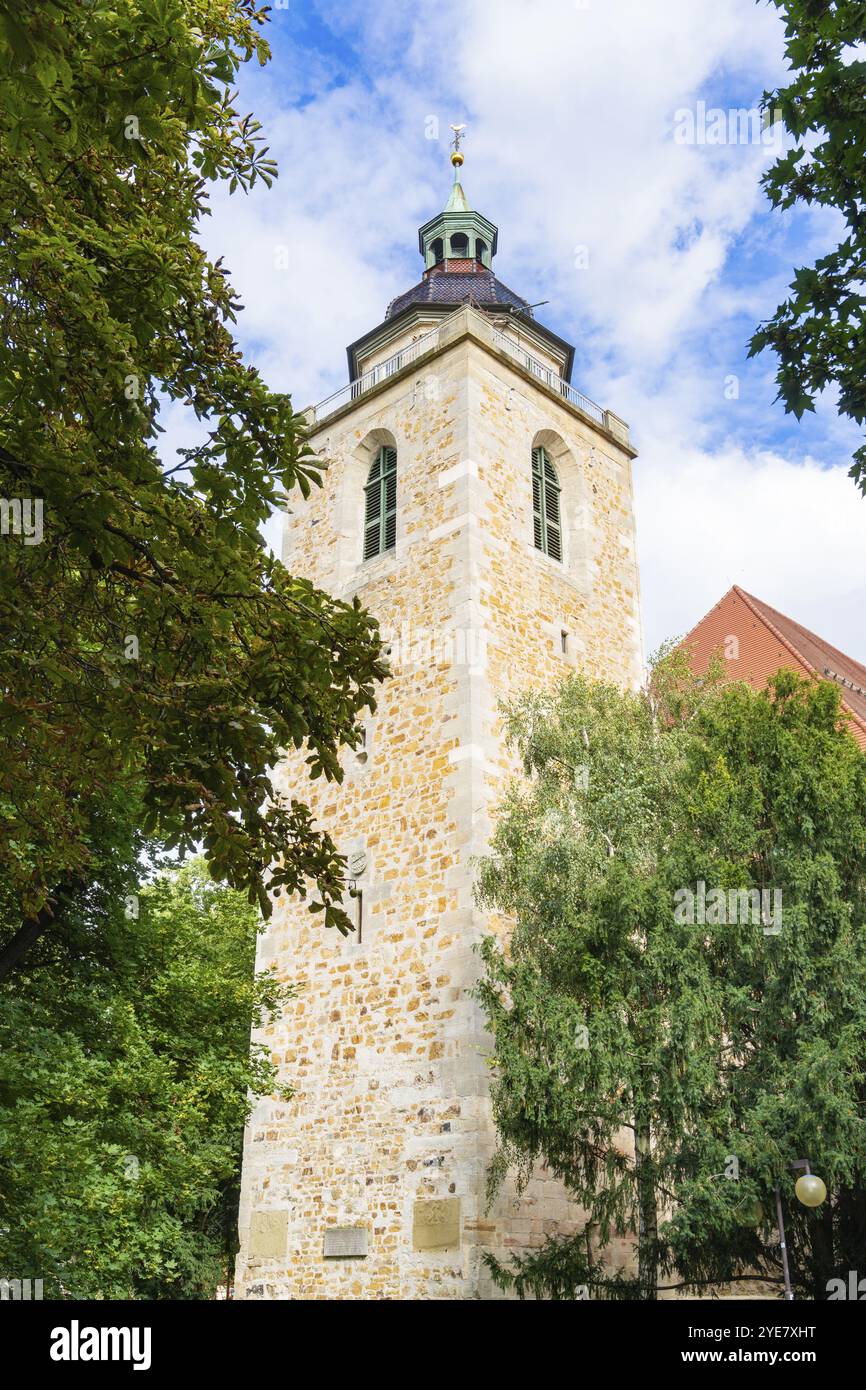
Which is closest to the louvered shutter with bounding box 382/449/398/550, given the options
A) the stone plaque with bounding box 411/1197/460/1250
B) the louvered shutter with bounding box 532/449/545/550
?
the louvered shutter with bounding box 532/449/545/550

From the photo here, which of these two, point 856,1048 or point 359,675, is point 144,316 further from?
point 856,1048

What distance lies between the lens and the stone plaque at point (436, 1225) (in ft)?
39.2

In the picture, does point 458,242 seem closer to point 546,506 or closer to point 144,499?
point 546,506

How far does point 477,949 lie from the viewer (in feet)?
42.3

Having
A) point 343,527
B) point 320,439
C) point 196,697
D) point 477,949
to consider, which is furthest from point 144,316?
point 320,439

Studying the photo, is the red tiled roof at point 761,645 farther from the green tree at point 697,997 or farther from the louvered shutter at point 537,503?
the green tree at point 697,997

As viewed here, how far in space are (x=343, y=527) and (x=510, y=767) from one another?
5343mm

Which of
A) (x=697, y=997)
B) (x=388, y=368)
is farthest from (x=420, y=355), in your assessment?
(x=697, y=997)

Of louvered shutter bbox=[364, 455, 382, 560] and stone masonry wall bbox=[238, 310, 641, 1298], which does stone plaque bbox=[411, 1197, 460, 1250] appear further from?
louvered shutter bbox=[364, 455, 382, 560]

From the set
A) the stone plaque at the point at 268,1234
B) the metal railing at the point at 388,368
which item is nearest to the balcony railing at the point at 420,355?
the metal railing at the point at 388,368

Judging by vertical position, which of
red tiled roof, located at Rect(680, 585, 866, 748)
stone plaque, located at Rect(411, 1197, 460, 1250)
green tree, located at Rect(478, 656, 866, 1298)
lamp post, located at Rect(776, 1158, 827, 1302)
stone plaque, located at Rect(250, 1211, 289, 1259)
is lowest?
stone plaque, located at Rect(250, 1211, 289, 1259)

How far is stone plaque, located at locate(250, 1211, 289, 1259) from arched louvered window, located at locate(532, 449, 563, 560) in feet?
31.6

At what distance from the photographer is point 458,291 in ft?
76.6

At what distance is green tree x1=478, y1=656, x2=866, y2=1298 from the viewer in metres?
9.55
